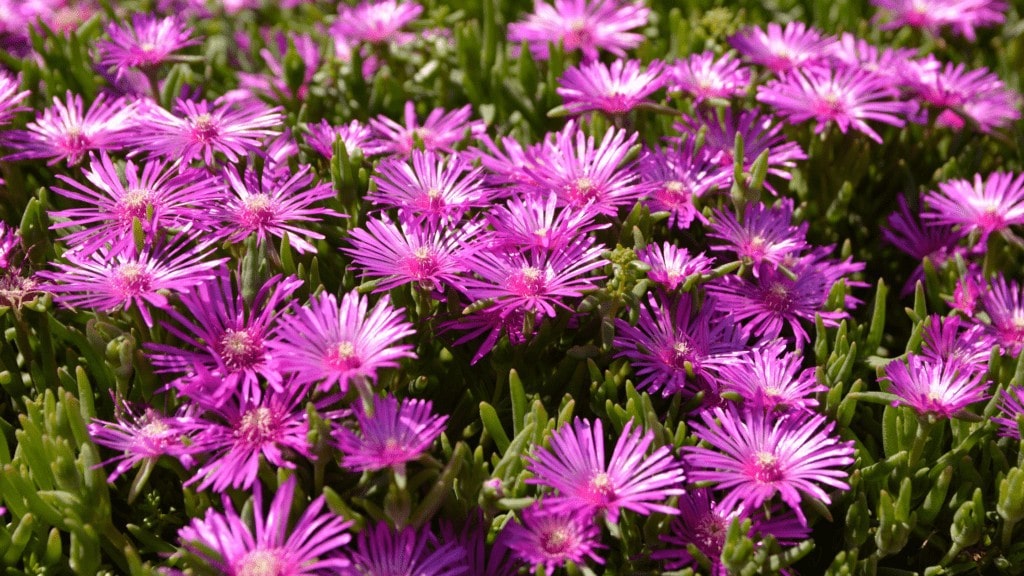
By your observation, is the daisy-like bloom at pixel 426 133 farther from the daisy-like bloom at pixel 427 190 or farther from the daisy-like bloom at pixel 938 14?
the daisy-like bloom at pixel 938 14

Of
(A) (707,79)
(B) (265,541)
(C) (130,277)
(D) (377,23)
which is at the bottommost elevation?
(B) (265,541)

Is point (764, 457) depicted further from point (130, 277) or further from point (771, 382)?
point (130, 277)

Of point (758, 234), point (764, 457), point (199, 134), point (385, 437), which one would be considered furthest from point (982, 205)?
point (199, 134)

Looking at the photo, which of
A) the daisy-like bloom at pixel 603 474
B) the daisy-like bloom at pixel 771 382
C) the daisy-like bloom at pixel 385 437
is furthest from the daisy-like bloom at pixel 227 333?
the daisy-like bloom at pixel 771 382

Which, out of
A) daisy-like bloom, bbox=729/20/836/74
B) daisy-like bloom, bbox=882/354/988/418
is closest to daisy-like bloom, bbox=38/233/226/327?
daisy-like bloom, bbox=882/354/988/418

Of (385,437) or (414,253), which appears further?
(414,253)
